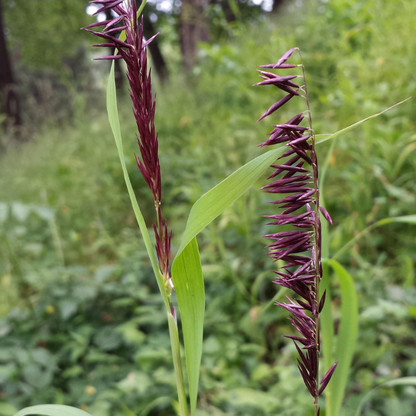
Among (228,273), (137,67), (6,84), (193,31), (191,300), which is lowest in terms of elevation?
(228,273)

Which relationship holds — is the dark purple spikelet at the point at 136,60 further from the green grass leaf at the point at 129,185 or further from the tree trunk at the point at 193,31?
the tree trunk at the point at 193,31

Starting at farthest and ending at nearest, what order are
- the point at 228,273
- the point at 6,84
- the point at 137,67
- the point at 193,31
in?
the point at 6,84
the point at 193,31
the point at 228,273
the point at 137,67

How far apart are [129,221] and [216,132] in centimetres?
110

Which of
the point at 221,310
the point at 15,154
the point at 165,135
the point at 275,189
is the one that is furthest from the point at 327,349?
the point at 15,154

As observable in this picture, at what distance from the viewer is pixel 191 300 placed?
449mm

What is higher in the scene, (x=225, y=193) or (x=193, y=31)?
(x=193, y=31)

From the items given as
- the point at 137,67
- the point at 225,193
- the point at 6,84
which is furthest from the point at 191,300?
the point at 6,84

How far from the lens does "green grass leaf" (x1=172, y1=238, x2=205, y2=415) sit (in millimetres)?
440

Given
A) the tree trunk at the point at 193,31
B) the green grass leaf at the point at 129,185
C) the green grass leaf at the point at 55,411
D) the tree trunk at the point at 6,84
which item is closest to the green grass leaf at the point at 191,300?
the green grass leaf at the point at 129,185

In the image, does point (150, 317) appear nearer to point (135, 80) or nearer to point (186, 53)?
point (135, 80)

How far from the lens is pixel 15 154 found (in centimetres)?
558

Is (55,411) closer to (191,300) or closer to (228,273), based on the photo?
(191,300)

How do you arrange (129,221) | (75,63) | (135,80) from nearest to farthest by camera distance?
1. (135,80)
2. (129,221)
3. (75,63)

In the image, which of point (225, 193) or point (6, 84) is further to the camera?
point (6, 84)
